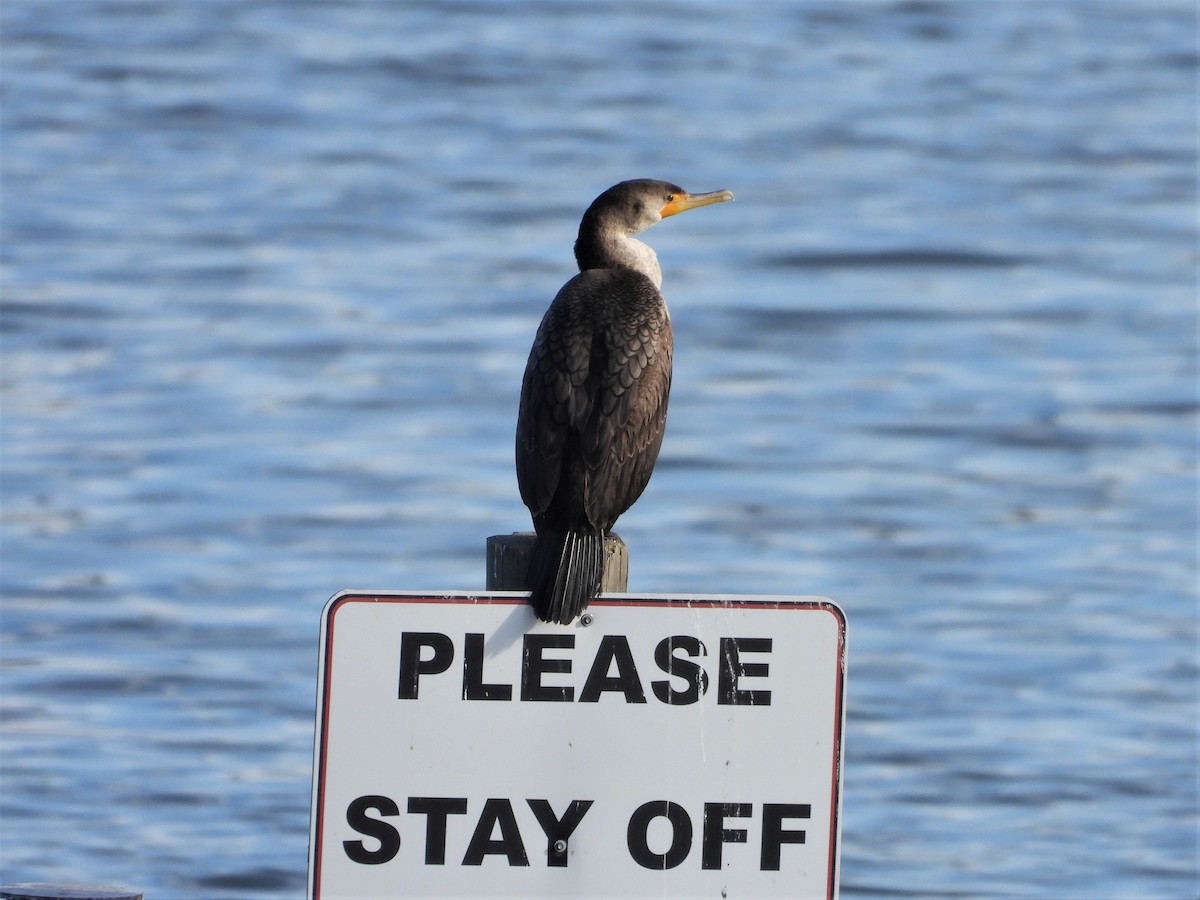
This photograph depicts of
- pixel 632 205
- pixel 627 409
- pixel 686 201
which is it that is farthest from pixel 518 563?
pixel 686 201

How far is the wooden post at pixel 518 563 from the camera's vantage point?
3510 mm

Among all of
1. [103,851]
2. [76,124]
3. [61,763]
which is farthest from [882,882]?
[76,124]

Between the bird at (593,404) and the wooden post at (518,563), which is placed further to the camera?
the bird at (593,404)

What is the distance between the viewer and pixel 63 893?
3.08m

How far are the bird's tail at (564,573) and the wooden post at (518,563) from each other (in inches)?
1.2

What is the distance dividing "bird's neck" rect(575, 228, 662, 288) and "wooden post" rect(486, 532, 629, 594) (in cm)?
120

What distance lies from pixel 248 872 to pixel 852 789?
2.71 m

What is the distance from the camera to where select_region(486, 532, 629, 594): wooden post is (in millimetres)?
3510

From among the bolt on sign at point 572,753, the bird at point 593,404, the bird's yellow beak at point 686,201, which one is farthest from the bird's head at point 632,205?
the bolt on sign at point 572,753

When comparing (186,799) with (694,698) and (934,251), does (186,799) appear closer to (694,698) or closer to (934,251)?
(694,698)

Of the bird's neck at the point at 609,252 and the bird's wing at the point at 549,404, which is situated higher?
the bird's neck at the point at 609,252

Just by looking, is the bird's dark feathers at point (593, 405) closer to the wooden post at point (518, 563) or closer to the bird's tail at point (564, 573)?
Result: the wooden post at point (518, 563)

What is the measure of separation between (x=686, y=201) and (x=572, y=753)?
2.33 meters

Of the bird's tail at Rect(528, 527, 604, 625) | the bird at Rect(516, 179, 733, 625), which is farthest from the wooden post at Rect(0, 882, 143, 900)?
the bird at Rect(516, 179, 733, 625)
